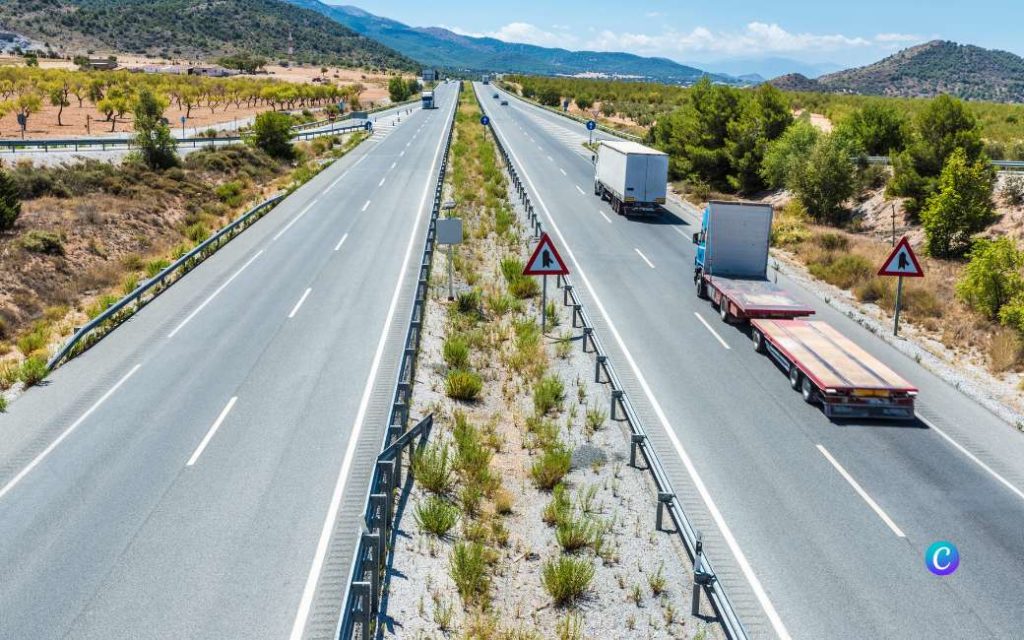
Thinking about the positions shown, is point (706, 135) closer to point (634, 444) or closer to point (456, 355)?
point (456, 355)

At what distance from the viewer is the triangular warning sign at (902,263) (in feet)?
57.8

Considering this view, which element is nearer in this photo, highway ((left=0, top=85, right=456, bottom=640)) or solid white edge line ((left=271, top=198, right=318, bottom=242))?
highway ((left=0, top=85, right=456, bottom=640))

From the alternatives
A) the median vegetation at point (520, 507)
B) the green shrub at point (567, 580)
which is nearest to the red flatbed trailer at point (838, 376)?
the median vegetation at point (520, 507)

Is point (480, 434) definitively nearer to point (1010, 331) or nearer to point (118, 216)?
point (1010, 331)

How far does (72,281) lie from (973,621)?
2457cm

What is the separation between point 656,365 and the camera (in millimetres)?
15852

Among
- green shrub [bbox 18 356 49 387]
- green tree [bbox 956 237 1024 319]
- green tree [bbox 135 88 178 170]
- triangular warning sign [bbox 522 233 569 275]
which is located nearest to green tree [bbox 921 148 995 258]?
green tree [bbox 956 237 1024 319]

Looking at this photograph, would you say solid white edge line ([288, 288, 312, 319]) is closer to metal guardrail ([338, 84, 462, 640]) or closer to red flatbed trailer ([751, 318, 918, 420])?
metal guardrail ([338, 84, 462, 640])

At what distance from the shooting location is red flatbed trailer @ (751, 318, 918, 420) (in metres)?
13.2

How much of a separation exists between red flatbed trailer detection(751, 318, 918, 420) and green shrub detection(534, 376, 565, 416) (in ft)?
15.3

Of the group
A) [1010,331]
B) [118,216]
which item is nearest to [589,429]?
[1010,331]

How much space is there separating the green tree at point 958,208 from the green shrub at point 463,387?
1864 centimetres

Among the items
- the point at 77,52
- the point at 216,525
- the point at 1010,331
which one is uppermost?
the point at 77,52

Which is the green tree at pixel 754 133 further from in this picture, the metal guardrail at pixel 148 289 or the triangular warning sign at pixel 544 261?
the triangular warning sign at pixel 544 261
